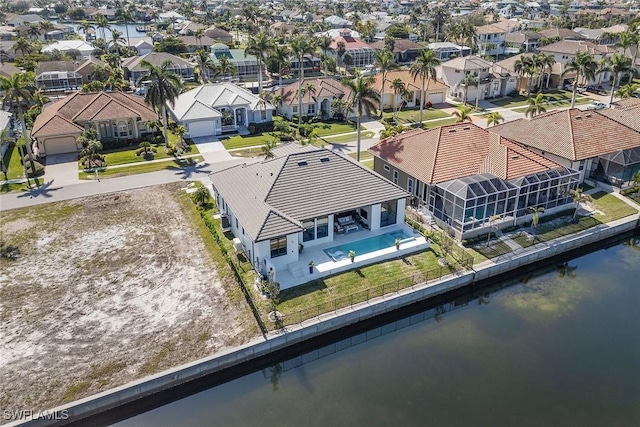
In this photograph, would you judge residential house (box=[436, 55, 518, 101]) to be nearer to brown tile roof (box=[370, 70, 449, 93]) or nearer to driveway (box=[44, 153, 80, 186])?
brown tile roof (box=[370, 70, 449, 93])

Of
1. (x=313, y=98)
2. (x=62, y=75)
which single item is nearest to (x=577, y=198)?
(x=313, y=98)

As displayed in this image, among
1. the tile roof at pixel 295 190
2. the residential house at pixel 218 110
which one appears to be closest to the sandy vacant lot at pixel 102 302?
the tile roof at pixel 295 190

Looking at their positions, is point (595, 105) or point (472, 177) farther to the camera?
point (595, 105)

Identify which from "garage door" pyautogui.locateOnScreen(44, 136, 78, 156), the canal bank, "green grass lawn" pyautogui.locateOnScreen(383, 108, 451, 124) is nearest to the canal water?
the canal bank

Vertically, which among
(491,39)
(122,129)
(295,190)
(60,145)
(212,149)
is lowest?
(212,149)

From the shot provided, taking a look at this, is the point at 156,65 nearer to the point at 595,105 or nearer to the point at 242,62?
the point at 242,62

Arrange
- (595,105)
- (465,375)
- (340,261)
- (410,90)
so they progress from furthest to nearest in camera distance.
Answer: (410,90), (595,105), (340,261), (465,375)

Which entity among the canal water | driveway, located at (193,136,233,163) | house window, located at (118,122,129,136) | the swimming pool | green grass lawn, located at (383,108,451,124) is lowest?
the canal water

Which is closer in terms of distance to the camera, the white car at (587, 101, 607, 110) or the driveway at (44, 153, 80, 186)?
the driveway at (44, 153, 80, 186)
